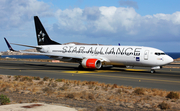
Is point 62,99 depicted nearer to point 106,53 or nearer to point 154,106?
point 154,106

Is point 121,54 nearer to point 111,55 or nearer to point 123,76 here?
point 111,55

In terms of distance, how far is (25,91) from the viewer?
49.3 feet

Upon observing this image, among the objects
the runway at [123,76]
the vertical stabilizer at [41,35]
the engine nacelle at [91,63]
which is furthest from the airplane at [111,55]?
the runway at [123,76]

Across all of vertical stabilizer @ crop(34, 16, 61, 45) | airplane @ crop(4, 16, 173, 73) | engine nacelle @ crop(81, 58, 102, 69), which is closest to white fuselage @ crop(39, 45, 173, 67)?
airplane @ crop(4, 16, 173, 73)

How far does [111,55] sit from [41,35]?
1682 centimetres

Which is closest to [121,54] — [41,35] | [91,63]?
[91,63]

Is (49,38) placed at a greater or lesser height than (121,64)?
greater

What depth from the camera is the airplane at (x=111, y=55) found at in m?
28.3

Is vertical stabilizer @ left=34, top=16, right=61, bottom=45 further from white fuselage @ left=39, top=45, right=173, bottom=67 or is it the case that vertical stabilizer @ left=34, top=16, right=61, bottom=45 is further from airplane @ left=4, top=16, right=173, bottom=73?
white fuselage @ left=39, top=45, right=173, bottom=67

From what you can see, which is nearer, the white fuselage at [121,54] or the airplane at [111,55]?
the white fuselage at [121,54]

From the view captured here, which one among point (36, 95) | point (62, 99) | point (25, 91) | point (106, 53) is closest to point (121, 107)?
point (62, 99)

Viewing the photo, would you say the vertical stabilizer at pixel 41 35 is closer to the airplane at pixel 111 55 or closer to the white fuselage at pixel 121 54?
the airplane at pixel 111 55

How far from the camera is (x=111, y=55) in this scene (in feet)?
104

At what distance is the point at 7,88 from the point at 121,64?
62.0ft
